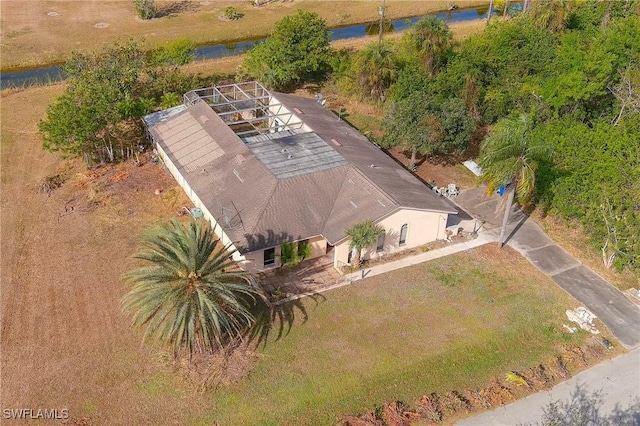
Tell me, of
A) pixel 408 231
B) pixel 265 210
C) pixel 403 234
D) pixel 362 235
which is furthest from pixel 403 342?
pixel 265 210

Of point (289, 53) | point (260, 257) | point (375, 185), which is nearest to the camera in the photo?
point (260, 257)

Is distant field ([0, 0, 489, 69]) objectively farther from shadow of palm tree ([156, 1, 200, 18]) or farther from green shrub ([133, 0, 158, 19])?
green shrub ([133, 0, 158, 19])

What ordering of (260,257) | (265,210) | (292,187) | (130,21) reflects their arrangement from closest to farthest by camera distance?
1. (260,257)
2. (265,210)
3. (292,187)
4. (130,21)

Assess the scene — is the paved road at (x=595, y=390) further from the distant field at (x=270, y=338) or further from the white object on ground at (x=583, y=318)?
the white object on ground at (x=583, y=318)

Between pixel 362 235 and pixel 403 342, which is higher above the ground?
pixel 362 235

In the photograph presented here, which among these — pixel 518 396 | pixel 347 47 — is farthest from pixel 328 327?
pixel 347 47

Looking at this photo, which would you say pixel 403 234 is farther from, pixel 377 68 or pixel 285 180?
pixel 377 68
